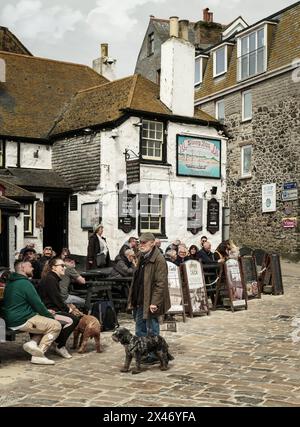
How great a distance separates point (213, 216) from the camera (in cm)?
2295

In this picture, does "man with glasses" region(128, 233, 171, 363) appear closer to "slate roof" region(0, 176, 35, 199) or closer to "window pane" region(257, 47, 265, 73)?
"slate roof" region(0, 176, 35, 199)

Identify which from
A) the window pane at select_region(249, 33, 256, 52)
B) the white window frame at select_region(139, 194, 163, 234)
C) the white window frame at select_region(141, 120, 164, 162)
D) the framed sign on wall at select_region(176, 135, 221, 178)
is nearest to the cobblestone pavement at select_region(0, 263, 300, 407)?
the white window frame at select_region(139, 194, 163, 234)

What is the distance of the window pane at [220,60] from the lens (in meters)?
31.4

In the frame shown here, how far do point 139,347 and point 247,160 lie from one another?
75.2ft

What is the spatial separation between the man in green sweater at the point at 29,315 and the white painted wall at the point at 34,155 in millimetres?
15259

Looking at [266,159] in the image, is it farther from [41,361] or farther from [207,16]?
[41,361]

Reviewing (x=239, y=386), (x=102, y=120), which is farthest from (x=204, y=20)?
(x=239, y=386)

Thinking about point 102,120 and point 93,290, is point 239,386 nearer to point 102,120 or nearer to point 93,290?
point 93,290

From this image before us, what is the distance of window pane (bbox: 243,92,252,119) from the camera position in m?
29.1

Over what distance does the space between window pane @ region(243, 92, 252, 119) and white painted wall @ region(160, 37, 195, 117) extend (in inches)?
287

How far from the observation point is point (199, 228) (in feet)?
74.5

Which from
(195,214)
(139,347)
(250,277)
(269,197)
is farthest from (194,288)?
(269,197)

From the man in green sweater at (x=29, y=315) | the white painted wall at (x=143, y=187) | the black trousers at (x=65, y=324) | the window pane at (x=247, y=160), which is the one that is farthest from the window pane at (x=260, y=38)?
the man in green sweater at (x=29, y=315)

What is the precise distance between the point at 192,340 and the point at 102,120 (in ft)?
41.7
